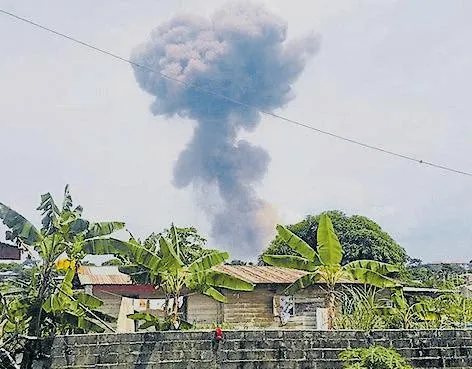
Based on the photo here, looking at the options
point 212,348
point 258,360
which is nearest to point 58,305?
point 212,348

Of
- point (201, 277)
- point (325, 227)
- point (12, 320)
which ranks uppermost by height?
point (325, 227)

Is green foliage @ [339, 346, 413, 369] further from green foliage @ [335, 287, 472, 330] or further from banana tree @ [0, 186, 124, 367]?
banana tree @ [0, 186, 124, 367]

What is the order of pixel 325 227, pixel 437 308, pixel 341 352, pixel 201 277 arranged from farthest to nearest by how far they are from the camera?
pixel 437 308 → pixel 325 227 → pixel 201 277 → pixel 341 352

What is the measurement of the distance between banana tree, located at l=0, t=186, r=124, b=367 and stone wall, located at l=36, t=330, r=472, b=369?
0.85 metres

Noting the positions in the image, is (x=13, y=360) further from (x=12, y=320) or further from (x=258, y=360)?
(x=258, y=360)

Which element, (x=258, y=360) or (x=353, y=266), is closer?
(x=258, y=360)

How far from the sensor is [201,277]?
9016mm

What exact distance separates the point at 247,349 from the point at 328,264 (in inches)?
96.5

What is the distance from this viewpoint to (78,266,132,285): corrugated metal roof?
1507 cm

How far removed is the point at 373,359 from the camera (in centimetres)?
723

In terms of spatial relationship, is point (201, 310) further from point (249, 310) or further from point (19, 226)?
point (19, 226)

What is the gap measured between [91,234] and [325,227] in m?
3.83

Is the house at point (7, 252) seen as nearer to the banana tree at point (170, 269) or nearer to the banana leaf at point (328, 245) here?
the banana tree at point (170, 269)

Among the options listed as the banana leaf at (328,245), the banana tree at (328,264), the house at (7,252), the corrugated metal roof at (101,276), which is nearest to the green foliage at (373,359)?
the banana tree at (328,264)
